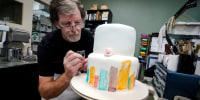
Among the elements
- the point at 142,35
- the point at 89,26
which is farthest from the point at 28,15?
the point at 142,35

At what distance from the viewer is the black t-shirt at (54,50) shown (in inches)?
44.1

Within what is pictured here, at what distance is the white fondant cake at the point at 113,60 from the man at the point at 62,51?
177mm

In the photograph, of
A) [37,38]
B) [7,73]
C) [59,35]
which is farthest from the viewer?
[37,38]

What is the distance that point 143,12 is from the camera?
13.4 feet

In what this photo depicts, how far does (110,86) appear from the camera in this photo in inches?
25.3

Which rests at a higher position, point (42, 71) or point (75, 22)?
point (75, 22)

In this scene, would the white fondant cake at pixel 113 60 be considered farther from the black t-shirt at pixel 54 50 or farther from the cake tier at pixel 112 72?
the black t-shirt at pixel 54 50

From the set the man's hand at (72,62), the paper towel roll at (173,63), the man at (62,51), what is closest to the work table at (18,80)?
the man at (62,51)

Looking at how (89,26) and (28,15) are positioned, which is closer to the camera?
(28,15)

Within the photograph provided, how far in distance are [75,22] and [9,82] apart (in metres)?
1.78

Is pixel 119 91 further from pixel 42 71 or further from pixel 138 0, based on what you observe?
pixel 138 0

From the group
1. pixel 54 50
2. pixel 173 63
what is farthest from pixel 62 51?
pixel 173 63

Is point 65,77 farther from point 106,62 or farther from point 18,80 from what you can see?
point 18,80

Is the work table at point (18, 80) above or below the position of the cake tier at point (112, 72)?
below
